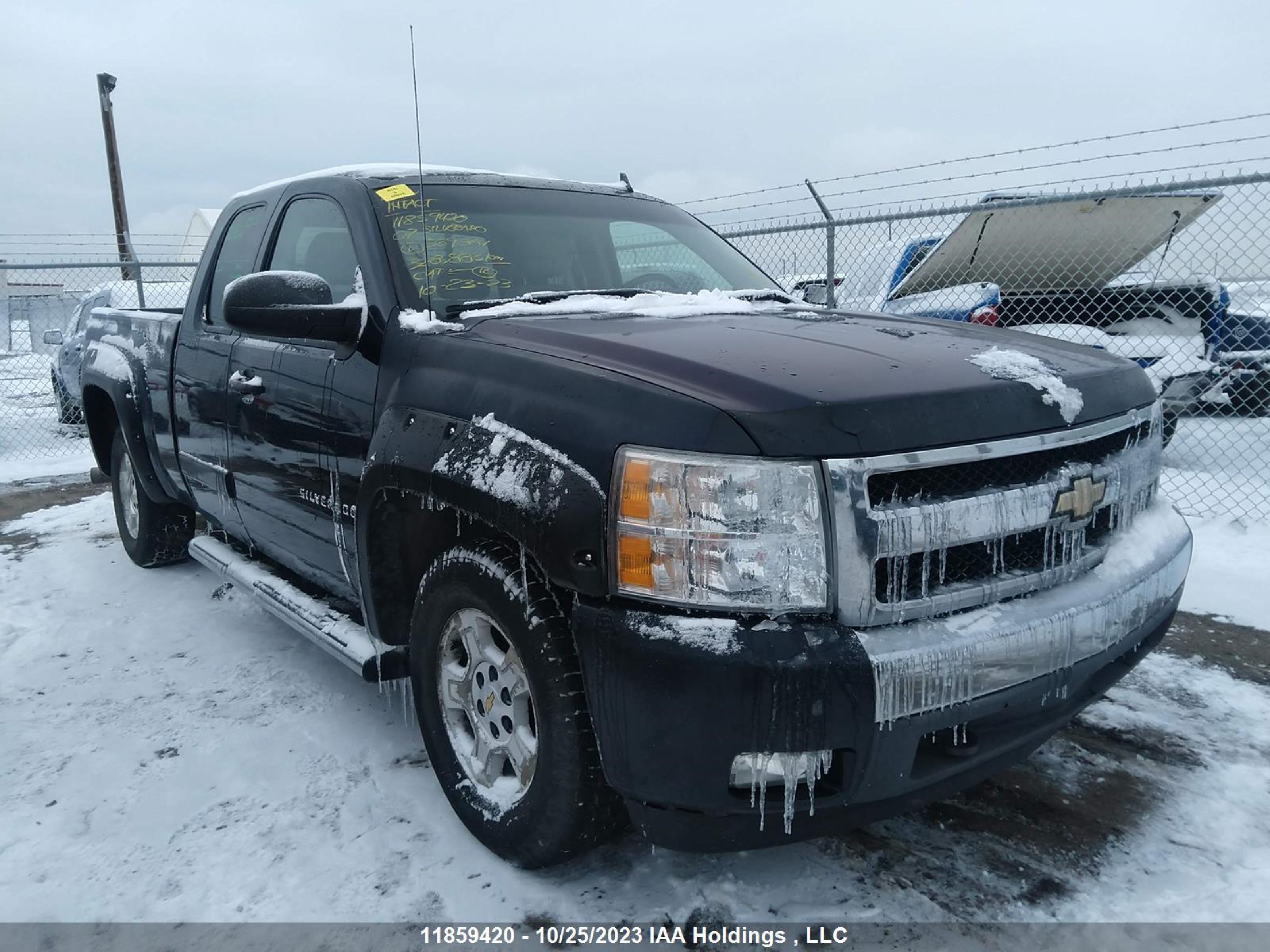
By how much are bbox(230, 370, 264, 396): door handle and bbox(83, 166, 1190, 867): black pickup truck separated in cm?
21

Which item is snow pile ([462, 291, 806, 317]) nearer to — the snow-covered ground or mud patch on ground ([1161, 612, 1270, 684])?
the snow-covered ground

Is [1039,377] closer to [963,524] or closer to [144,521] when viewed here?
[963,524]

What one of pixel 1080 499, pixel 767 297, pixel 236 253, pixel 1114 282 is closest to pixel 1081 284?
pixel 1114 282

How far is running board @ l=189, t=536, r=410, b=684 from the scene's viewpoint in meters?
2.74

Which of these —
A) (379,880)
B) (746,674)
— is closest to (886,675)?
(746,674)

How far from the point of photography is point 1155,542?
2.45m

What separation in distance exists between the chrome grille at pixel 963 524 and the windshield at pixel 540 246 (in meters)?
1.47

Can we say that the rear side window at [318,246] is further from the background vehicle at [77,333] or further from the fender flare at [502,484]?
the background vehicle at [77,333]

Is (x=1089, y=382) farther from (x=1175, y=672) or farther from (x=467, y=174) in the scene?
(x=467, y=174)

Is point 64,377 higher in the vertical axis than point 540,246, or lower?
lower

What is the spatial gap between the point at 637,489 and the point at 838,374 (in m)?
0.55

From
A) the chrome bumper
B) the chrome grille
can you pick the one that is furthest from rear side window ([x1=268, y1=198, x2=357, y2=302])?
the chrome bumper

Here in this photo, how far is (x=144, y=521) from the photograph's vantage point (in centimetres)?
505

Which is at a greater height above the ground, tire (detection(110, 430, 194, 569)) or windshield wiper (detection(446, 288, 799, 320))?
windshield wiper (detection(446, 288, 799, 320))
